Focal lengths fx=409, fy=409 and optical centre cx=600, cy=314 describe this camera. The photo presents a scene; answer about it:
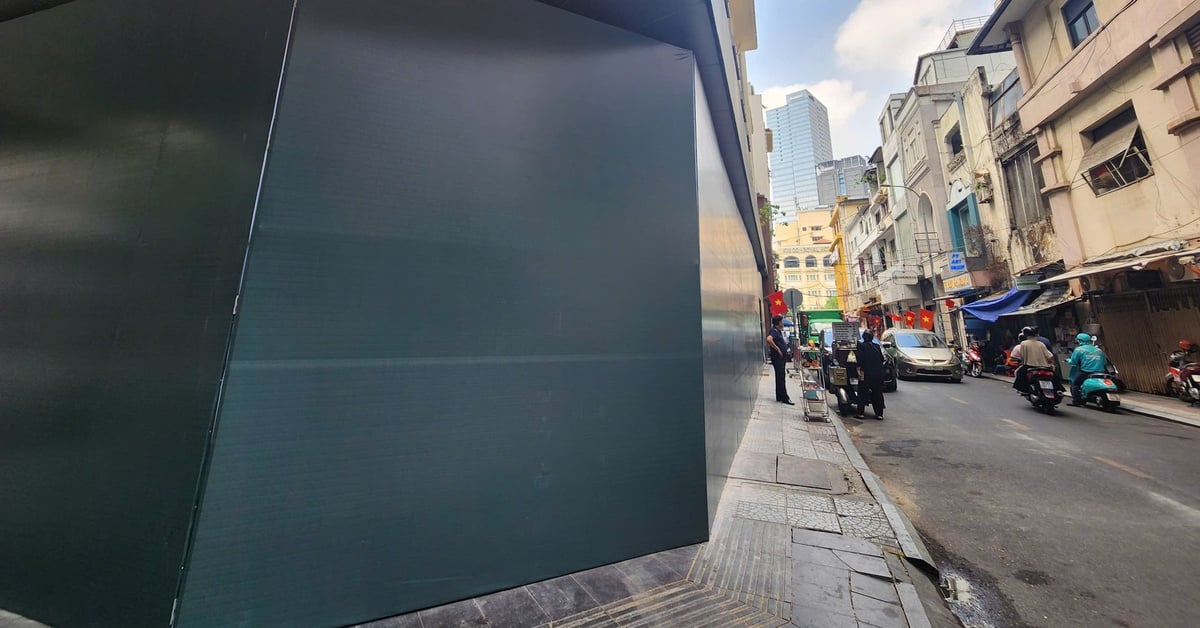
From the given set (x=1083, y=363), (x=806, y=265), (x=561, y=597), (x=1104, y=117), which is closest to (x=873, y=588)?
(x=561, y=597)

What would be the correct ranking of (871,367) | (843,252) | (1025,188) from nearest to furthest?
(871,367), (1025,188), (843,252)

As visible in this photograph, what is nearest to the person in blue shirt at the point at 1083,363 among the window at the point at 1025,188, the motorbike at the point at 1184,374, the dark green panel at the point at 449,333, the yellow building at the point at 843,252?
the motorbike at the point at 1184,374

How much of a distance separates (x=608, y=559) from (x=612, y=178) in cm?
270

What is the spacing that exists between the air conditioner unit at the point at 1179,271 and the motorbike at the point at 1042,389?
3777mm

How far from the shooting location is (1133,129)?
980cm

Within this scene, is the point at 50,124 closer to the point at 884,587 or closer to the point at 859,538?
the point at 884,587

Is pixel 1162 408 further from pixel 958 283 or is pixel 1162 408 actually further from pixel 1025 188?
pixel 958 283

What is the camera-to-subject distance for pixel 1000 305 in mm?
13992

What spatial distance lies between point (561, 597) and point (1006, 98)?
2168 cm

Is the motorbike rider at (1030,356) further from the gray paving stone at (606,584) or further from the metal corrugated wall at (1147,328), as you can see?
the gray paving stone at (606,584)

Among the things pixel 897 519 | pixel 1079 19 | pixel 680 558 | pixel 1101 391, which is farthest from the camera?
pixel 1079 19

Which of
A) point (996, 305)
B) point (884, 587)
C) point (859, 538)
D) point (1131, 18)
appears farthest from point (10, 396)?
point (996, 305)

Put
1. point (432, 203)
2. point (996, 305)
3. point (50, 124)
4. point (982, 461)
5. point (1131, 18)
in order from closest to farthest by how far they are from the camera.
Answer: point (432, 203)
point (50, 124)
point (982, 461)
point (1131, 18)
point (996, 305)

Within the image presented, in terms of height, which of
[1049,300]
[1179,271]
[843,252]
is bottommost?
[1049,300]
